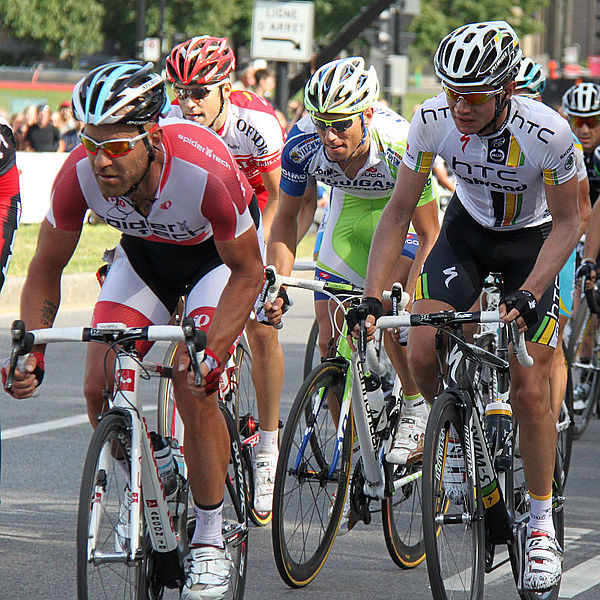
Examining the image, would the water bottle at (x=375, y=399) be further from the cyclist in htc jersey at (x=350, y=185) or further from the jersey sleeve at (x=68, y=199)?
the jersey sleeve at (x=68, y=199)

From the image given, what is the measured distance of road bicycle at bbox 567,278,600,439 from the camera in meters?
7.88

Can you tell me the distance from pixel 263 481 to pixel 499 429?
1.50 meters

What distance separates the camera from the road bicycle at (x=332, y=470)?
4.74m

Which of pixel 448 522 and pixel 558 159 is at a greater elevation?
pixel 558 159

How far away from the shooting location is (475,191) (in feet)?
16.0

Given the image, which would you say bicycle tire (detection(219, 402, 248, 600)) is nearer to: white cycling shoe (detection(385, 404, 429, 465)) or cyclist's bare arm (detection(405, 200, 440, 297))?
white cycling shoe (detection(385, 404, 429, 465))

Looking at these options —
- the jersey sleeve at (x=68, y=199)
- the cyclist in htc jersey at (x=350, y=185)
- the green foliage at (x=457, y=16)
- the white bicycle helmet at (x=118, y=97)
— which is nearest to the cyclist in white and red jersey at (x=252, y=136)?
the cyclist in htc jersey at (x=350, y=185)

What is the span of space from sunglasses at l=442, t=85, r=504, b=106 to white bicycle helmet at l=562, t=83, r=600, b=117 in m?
3.85

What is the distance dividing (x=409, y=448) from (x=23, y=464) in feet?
7.92

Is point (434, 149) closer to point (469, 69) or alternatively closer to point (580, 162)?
point (469, 69)

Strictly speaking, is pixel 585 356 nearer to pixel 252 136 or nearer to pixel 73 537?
pixel 252 136

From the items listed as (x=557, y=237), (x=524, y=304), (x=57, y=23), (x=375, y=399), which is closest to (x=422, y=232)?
(x=375, y=399)

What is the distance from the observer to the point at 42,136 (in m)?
20.1

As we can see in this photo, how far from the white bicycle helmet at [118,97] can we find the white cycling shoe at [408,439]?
6.45ft
